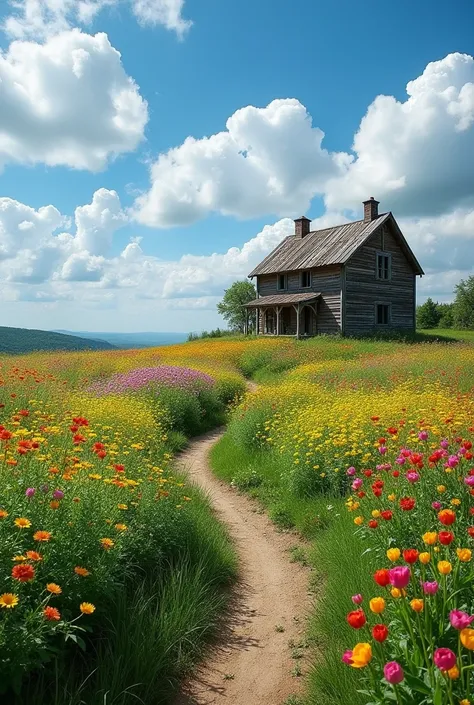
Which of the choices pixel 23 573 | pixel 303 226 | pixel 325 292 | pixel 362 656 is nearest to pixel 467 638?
pixel 362 656

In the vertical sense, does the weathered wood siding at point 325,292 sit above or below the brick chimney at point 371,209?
below

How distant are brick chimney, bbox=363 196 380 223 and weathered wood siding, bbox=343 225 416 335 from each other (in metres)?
0.98

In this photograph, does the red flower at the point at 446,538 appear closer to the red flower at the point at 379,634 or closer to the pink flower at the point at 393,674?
the red flower at the point at 379,634

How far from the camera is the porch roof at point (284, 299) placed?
3069cm

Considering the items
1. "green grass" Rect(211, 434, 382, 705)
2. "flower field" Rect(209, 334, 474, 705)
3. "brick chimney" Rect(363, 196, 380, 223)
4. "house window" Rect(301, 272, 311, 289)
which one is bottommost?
"green grass" Rect(211, 434, 382, 705)

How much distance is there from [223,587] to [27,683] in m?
2.34

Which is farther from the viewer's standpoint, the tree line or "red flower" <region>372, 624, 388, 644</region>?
the tree line

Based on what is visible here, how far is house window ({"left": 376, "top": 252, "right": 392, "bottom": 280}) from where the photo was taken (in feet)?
105

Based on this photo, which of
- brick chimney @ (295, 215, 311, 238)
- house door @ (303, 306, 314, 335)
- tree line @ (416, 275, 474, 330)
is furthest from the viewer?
tree line @ (416, 275, 474, 330)

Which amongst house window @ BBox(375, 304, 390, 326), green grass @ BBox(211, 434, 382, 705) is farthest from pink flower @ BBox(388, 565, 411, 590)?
house window @ BBox(375, 304, 390, 326)

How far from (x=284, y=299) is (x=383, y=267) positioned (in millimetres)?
6803

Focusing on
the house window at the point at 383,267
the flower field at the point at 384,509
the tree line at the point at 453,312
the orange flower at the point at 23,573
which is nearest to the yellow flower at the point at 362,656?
the flower field at the point at 384,509

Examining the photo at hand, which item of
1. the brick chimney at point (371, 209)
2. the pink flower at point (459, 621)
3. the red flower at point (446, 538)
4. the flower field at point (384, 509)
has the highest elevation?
the brick chimney at point (371, 209)

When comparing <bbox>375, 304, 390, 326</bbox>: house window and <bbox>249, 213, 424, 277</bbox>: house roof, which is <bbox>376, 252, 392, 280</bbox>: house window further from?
<bbox>375, 304, 390, 326</bbox>: house window
